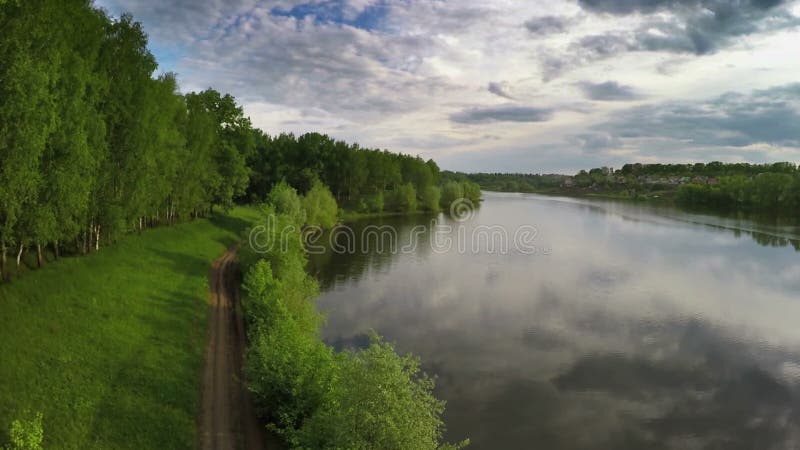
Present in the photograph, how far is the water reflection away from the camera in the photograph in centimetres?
2319

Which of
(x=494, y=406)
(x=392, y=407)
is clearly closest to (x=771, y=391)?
(x=494, y=406)

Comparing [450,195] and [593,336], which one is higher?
[450,195]

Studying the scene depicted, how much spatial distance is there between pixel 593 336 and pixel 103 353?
2912cm

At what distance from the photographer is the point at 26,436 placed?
13.3m

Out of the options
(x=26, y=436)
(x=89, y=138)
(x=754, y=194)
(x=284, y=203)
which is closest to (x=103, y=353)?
(x=26, y=436)

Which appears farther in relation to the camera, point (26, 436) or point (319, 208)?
point (319, 208)

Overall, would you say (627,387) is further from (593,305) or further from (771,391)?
(593,305)

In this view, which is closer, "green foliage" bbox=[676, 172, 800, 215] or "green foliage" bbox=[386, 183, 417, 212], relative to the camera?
"green foliage" bbox=[386, 183, 417, 212]

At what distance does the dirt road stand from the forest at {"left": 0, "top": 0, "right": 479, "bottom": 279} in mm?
8733

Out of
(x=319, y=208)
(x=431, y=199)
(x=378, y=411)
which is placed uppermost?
(x=431, y=199)

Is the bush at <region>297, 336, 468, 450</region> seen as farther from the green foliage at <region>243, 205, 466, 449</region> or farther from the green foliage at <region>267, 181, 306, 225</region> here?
the green foliage at <region>267, 181, 306, 225</region>

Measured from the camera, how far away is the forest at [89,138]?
63.4ft

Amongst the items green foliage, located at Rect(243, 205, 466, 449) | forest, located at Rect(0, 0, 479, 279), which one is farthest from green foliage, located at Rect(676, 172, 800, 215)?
green foliage, located at Rect(243, 205, 466, 449)

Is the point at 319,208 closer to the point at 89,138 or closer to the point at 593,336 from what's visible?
the point at 89,138
